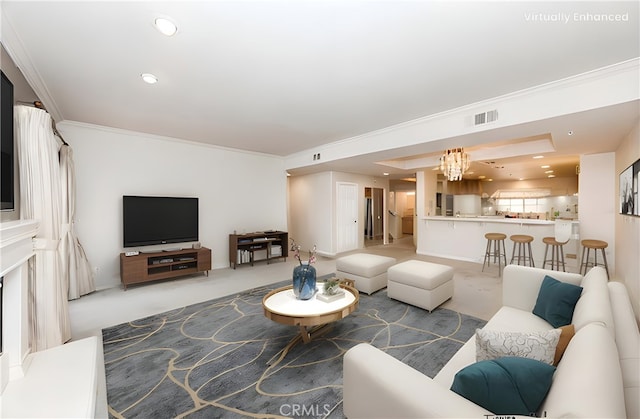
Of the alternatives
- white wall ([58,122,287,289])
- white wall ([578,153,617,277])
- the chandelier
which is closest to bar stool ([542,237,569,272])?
white wall ([578,153,617,277])

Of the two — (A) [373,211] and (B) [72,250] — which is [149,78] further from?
(A) [373,211]

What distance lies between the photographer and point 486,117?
3.23m

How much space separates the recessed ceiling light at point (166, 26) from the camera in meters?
1.87

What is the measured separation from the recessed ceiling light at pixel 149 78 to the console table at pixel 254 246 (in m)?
3.40

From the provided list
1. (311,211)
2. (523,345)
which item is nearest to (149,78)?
(523,345)

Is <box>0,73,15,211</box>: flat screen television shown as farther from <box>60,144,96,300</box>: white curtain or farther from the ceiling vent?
the ceiling vent

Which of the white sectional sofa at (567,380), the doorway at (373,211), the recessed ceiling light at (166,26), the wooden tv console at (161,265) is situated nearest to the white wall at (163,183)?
the wooden tv console at (161,265)

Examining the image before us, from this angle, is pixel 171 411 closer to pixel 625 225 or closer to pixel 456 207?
pixel 625 225

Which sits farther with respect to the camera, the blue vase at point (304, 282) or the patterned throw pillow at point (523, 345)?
the blue vase at point (304, 282)

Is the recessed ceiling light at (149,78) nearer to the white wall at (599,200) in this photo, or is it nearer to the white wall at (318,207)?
the white wall at (318,207)

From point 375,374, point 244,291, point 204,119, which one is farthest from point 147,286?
point 375,374

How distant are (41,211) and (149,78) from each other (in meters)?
1.57

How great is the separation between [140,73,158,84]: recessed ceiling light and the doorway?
6926 mm

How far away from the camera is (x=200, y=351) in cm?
243
